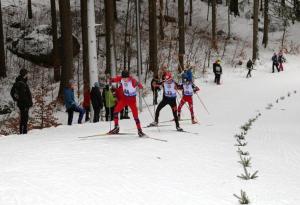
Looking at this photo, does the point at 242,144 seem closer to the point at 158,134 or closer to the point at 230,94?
the point at 158,134

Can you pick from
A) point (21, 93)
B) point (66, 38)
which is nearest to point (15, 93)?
point (21, 93)

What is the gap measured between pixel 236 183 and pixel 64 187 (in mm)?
2746

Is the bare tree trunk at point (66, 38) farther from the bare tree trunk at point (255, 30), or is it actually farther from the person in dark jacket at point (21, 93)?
the bare tree trunk at point (255, 30)

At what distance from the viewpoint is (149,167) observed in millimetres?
7871

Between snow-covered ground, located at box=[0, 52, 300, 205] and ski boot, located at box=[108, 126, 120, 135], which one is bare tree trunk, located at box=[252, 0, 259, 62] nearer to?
snow-covered ground, located at box=[0, 52, 300, 205]

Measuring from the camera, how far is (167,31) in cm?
3697

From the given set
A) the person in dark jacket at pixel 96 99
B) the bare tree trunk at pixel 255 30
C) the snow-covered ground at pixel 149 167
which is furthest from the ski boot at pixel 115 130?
the bare tree trunk at pixel 255 30

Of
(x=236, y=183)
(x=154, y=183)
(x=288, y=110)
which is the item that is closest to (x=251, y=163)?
(x=236, y=183)

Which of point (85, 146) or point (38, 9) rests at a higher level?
point (38, 9)

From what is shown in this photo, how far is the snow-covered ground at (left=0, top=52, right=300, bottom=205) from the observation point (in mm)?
6250

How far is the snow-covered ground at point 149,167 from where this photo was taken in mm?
6250

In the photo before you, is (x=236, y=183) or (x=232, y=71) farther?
(x=232, y=71)

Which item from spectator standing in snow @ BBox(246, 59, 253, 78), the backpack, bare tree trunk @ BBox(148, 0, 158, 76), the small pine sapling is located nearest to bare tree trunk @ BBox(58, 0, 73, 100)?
bare tree trunk @ BBox(148, 0, 158, 76)

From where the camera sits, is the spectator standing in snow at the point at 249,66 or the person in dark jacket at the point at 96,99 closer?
the person in dark jacket at the point at 96,99
